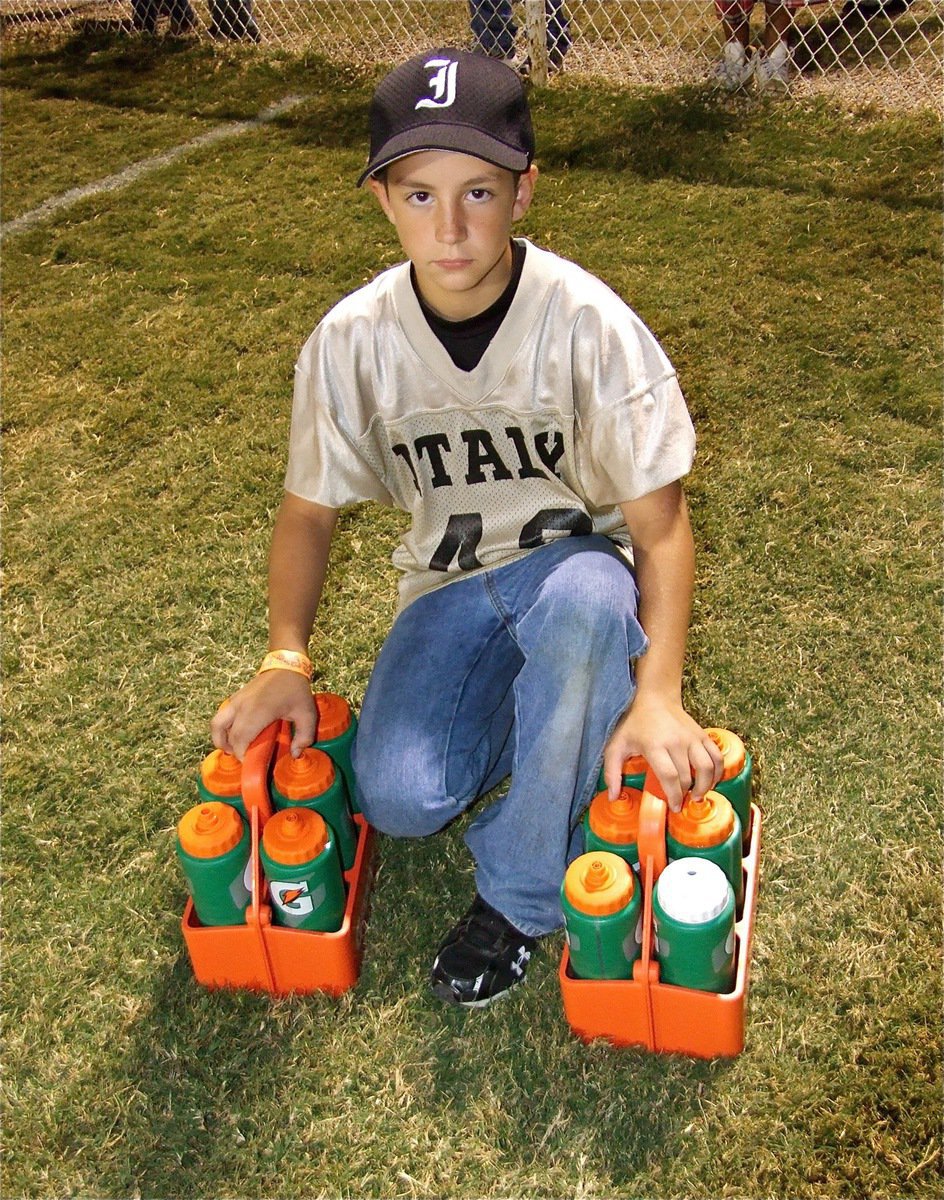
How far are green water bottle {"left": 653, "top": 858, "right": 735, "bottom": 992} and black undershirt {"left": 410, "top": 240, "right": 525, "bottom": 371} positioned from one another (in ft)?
3.17

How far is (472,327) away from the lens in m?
2.11

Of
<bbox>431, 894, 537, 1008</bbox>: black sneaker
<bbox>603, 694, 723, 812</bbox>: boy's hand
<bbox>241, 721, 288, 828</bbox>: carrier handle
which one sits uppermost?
<bbox>603, 694, 723, 812</bbox>: boy's hand

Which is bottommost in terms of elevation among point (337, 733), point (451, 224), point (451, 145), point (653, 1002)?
point (653, 1002)

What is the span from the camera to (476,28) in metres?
6.74

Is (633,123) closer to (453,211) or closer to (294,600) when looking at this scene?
(453,211)

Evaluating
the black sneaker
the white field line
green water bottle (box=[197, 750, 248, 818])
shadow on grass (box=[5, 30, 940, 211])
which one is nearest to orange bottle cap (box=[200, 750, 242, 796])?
green water bottle (box=[197, 750, 248, 818])

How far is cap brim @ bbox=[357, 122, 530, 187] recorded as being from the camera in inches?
73.8

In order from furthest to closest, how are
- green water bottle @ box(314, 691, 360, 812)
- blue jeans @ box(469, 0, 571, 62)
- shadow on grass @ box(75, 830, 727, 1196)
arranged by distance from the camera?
blue jeans @ box(469, 0, 571, 62), green water bottle @ box(314, 691, 360, 812), shadow on grass @ box(75, 830, 727, 1196)

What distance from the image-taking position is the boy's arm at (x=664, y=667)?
1.90 meters

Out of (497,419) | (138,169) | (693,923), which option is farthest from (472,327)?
(138,169)

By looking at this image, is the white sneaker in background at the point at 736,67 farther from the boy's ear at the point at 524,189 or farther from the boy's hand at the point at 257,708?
the boy's hand at the point at 257,708

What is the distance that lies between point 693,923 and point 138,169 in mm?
5548

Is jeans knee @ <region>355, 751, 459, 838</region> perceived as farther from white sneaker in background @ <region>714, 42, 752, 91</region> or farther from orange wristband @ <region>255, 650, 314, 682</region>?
white sneaker in background @ <region>714, 42, 752, 91</region>

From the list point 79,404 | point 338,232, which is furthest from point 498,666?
point 338,232
